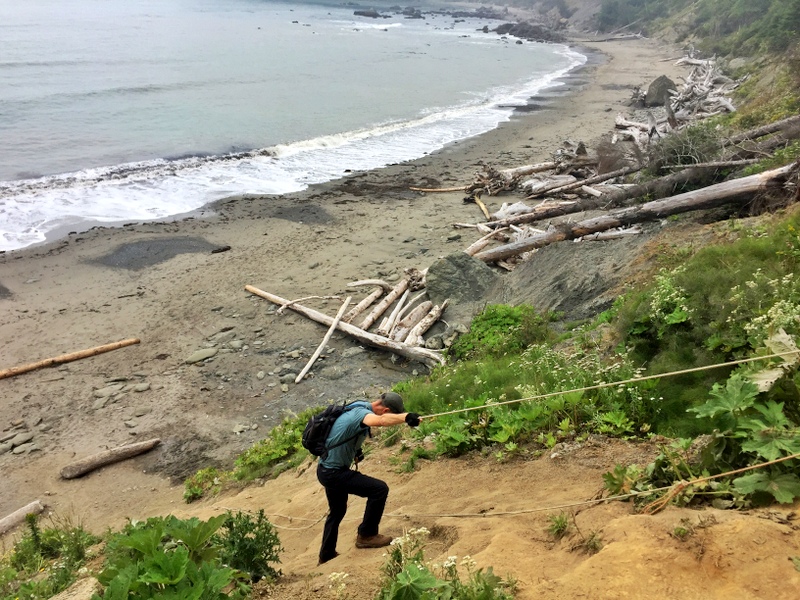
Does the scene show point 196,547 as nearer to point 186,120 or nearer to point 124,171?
point 124,171

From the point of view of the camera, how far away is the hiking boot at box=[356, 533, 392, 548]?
5492 millimetres

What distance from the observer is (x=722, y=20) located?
56.8 m

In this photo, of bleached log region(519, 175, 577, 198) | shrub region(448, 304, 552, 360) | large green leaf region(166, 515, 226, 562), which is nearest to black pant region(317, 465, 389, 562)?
large green leaf region(166, 515, 226, 562)

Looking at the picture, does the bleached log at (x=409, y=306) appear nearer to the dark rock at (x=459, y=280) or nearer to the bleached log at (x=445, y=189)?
the dark rock at (x=459, y=280)

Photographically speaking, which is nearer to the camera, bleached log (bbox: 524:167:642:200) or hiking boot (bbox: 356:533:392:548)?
hiking boot (bbox: 356:533:392:548)

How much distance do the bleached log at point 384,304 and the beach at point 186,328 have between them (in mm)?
645

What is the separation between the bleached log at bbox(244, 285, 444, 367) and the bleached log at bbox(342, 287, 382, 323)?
26 cm

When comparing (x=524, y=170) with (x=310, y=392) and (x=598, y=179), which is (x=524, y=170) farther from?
(x=310, y=392)

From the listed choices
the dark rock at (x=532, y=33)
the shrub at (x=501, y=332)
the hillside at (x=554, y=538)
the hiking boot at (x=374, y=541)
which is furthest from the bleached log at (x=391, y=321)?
the dark rock at (x=532, y=33)

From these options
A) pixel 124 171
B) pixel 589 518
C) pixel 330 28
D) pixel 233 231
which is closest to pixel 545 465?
pixel 589 518

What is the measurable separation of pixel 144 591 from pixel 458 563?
2119mm

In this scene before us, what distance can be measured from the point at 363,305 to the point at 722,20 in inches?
2345

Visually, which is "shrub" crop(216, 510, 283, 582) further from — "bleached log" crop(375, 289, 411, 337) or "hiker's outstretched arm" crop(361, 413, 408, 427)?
"bleached log" crop(375, 289, 411, 337)

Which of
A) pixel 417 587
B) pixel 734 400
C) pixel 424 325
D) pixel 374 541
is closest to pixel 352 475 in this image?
pixel 374 541
